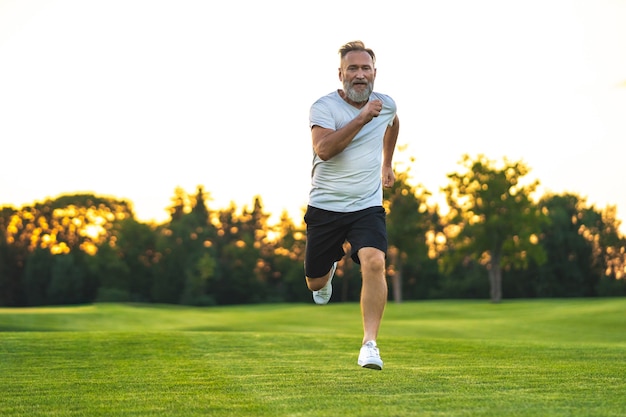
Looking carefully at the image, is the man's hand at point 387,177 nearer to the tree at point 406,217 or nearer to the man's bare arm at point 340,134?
the man's bare arm at point 340,134

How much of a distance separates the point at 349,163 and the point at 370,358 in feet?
4.76

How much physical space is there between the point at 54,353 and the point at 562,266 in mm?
64851

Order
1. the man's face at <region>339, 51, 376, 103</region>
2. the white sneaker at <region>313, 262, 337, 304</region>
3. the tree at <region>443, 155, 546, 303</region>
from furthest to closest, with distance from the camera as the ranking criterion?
the tree at <region>443, 155, 546, 303</region>, the white sneaker at <region>313, 262, 337, 304</region>, the man's face at <region>339, 51, 376, 103</region>

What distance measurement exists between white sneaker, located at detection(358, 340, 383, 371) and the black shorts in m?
0.70

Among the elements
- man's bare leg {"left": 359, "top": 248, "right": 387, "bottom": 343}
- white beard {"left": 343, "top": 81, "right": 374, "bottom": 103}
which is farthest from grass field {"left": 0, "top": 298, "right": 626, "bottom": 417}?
white beard {"left": 343, "top": 81, "right": 374, "bottom": 103}

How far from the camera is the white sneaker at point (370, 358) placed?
624cm

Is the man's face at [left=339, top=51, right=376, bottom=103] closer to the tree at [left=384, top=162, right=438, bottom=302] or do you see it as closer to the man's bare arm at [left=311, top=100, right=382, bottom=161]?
the man's bare arm at [left=311, top=100, right=382, bottom=161]

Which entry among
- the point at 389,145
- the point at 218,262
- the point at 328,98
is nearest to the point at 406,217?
the point at 218,262

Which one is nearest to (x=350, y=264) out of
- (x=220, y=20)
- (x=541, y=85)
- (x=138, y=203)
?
(x=138, y=203)

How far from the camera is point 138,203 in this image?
8306 centimetres

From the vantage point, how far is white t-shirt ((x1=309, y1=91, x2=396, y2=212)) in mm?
6617

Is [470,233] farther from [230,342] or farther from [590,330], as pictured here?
[230,342]

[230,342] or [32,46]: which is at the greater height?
[32,46]

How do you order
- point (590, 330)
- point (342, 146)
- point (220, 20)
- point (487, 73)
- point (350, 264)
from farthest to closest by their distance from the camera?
point (350, 264) < point (487, 73) < point (220, 20) < point (590, 330) < point (342, 146)
